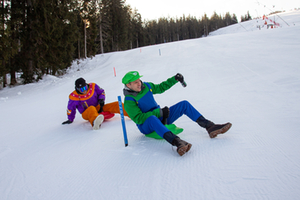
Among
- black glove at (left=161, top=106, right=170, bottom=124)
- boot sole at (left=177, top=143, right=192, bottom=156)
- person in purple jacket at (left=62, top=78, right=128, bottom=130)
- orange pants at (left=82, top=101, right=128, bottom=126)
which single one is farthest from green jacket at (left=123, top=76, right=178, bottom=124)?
orange pants at (left=82, top=101, right=128, bottom=126)

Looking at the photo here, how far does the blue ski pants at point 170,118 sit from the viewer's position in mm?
2623

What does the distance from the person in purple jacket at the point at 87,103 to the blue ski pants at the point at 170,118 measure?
1.90 m

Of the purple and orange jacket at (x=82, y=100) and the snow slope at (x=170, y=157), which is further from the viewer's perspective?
the purple and orange jacket at (x=82, y=100)

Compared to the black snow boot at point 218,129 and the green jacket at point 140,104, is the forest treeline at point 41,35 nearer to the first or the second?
the green jacket at point 140,104

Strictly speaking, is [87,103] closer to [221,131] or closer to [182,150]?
[182,150]

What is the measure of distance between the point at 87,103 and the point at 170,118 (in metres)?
2.56

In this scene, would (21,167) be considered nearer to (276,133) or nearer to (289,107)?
(276,133)

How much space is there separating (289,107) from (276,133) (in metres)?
1.66

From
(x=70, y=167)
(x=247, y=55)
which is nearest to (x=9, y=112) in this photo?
(x=70, y=167)

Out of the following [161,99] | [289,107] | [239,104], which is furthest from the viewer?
[161,99]

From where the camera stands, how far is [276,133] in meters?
2.79

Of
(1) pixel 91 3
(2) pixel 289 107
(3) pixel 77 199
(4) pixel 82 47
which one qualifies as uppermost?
(1) pixel 91 3

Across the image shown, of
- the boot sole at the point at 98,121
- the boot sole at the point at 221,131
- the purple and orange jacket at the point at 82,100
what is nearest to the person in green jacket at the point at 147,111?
the boot sole at the point at 221,131

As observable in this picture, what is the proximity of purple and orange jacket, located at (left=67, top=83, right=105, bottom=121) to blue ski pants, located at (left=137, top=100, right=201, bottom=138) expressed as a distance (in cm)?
228
